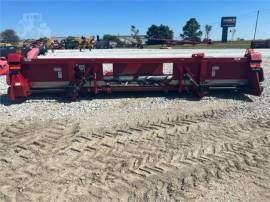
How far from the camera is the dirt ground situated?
336 cm

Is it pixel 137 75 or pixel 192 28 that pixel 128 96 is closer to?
pixel 137 75

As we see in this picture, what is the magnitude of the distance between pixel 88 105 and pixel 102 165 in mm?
3086

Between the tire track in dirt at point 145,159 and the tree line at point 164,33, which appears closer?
the tire track in dirt at point 145,159

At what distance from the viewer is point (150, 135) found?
196 inches

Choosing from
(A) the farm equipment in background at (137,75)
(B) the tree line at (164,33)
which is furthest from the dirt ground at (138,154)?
(B) the tree line at (164,33)

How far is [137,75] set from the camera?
752 centimetres

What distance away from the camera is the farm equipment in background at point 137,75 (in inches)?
284

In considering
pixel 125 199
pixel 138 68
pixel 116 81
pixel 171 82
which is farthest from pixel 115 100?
pixel 125 199

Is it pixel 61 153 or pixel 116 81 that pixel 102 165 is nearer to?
pixel 61 153

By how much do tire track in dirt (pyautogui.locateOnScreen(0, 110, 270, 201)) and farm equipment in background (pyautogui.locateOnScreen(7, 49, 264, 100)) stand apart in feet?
6.56

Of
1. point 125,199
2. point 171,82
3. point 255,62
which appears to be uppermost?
point 255,62

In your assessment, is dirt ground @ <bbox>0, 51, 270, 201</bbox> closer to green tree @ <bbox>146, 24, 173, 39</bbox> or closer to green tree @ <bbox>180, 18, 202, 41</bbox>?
green tree @ <bbox>146, 24, 173, 39</bbox>

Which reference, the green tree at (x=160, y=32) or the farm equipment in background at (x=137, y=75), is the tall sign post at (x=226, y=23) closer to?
the green tree at (x=160, y=32)

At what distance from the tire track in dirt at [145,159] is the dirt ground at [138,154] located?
0.5 inches
